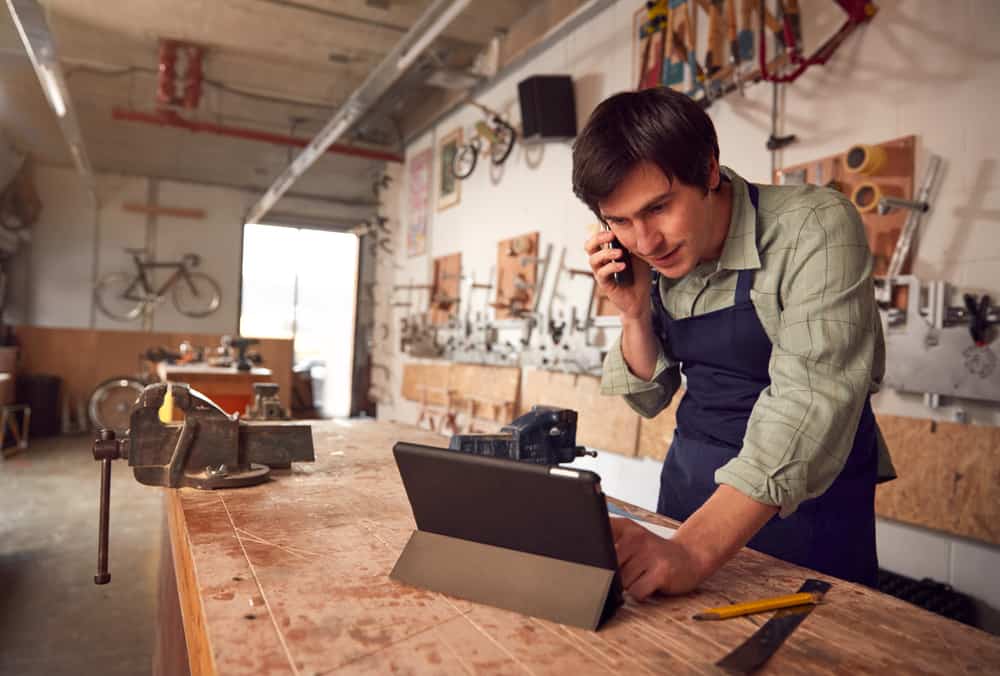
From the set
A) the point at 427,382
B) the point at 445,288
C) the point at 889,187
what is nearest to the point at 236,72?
the point at 445,288

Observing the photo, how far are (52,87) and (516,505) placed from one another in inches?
204

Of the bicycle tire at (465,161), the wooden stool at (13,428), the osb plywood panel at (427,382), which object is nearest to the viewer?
the bicycle tire at (465,161)

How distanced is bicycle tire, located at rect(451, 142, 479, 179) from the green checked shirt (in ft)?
17.6

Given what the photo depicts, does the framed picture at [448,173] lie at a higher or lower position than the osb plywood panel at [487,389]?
higher

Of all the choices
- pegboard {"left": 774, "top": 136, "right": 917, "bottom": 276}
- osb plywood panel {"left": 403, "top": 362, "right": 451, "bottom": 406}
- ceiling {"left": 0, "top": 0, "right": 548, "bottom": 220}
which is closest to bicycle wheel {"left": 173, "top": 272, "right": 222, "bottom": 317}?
ceiling {"left": 0, "top": 0, "right": 548, "bottom": 220}

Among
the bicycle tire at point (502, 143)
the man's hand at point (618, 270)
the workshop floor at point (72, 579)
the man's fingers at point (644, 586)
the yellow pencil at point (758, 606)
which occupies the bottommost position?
the workshop floor at point (72, 579)

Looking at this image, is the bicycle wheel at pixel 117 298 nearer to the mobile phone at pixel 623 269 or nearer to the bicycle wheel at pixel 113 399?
the bicycle wheel at pixel 113 399

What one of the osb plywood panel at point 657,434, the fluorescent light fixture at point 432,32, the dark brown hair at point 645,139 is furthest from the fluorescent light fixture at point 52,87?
the dark brown hair at point 645,139

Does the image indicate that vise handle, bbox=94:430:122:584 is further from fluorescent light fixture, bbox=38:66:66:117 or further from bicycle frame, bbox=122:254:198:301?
bicycle frame, bbox=122:254:198:301

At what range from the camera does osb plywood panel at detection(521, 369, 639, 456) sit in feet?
13.4

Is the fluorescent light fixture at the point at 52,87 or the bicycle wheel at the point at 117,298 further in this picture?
the bicycle wheel at the point at 117,298

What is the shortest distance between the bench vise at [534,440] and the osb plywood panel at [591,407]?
7.99 ft

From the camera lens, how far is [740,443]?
4.66 ft

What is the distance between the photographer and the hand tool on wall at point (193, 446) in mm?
1393
